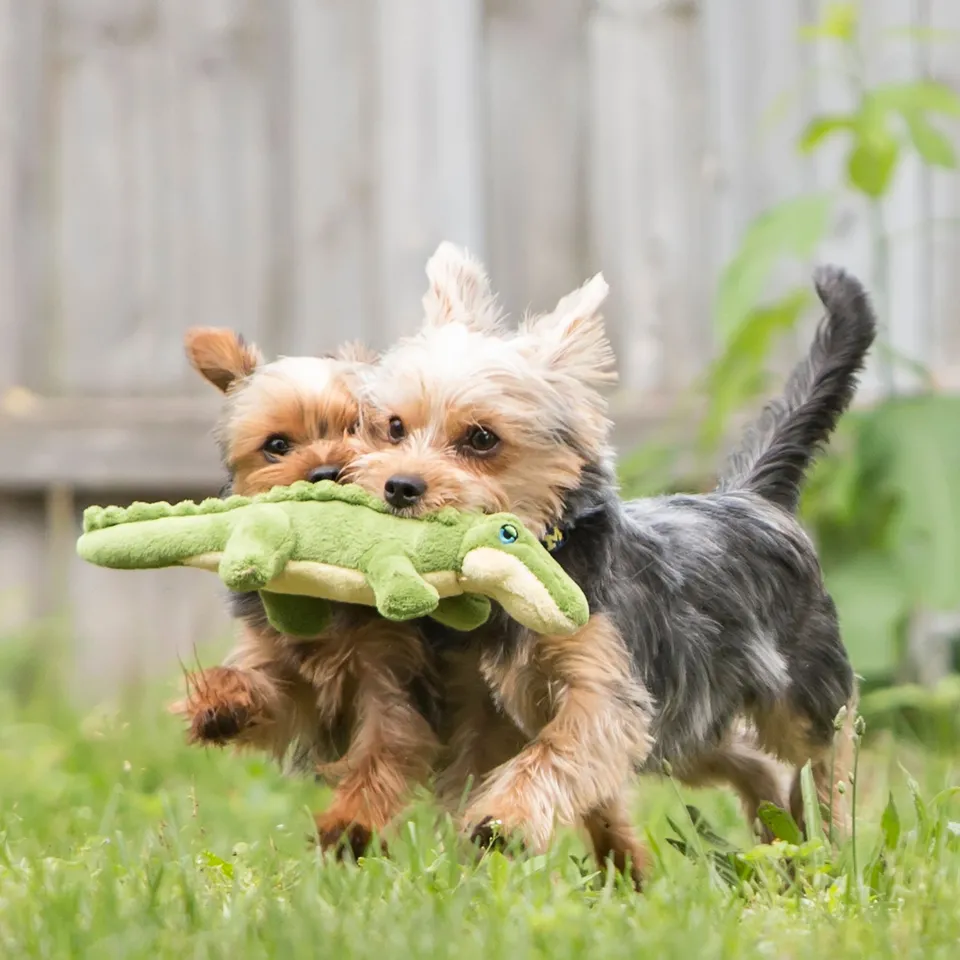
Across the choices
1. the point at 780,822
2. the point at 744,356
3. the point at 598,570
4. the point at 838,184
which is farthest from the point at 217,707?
the point at 838,184

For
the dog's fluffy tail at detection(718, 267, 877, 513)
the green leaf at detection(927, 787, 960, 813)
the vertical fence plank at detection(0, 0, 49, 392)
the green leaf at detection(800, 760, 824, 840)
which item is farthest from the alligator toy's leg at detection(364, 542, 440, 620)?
the vertical fence plank at detection(0, 0, 49, 392)

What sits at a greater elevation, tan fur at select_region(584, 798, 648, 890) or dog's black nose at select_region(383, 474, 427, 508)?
dog's black nose at select_region(383, 474, 427, 508)

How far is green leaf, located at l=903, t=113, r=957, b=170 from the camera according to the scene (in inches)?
212

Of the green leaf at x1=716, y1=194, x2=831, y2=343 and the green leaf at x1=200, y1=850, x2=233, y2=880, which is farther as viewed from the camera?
the green leaf at x1=716, y1=194, x2=831, y2=343

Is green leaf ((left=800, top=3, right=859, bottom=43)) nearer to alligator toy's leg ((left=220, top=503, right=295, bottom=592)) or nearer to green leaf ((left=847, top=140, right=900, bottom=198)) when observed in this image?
green leaf ((left=847, top=140, right=900, bottom=198))

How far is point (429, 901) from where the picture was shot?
9.05 feet

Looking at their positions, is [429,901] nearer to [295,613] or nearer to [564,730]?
[564,730]

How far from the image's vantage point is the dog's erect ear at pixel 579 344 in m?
3.49

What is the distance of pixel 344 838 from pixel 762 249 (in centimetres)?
287

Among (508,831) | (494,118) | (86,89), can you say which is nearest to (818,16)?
(494,118)

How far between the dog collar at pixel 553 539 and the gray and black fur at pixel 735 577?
0.07 ft

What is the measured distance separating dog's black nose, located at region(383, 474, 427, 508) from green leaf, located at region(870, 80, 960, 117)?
3.04 m

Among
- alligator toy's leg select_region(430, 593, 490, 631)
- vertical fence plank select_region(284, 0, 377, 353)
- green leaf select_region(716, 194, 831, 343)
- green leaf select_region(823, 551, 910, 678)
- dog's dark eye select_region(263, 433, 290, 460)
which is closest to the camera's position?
alligator toy's leg select_region(430, 593, 490, 631)

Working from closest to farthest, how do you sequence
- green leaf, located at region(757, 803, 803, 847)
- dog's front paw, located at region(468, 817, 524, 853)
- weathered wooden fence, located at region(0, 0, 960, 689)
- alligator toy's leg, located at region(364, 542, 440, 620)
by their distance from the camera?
alligator toy's leg, located at region(364, 542, 440, 620), dog's front paw, located at region(468, 817, 524, 853), green leaf, located at region(757, 803, 803, 847), weathered wooden fence, located at region(0, 0, 960, 689)
